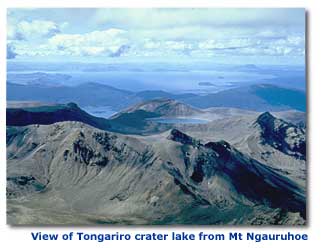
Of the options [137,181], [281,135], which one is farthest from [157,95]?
[281,135]

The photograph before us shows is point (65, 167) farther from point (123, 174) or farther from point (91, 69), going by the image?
point (91, 69)

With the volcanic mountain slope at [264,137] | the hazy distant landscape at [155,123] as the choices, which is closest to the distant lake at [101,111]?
the hazy distant landscape at [155,123]

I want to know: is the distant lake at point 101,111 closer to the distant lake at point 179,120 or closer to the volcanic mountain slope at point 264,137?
the distant lake at point 179,120

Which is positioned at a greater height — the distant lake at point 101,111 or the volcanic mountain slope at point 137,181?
the distant lake at point 101,111

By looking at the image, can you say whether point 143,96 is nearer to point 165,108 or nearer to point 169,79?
point 165,108

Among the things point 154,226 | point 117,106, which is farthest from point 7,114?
point 154,226
